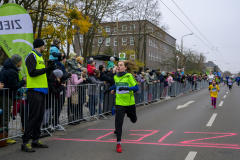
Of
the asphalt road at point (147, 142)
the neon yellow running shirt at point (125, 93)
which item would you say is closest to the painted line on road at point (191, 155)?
the asphalt road at point (147, 142)

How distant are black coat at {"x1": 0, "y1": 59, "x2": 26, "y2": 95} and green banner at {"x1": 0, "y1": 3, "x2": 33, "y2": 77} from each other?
116cm

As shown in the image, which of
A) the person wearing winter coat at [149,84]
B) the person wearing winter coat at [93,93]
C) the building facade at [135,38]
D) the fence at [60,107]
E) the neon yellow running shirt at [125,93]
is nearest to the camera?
the neon yellow running shirt at [125,93]

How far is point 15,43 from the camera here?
7.45 metres

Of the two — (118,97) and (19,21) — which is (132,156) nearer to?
(118,97)

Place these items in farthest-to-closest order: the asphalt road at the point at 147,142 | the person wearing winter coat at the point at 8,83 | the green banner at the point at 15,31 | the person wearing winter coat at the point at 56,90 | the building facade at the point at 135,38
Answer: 1. the building facade at the point at 135,38
2. the green banner at the point at 15,31
3. the person wearing winter coat at the point at 56,90
4. the person wearing winter coat at the point at 8,83
5. the asphalt road at the point at 147,142

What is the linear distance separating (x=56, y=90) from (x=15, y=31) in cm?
205

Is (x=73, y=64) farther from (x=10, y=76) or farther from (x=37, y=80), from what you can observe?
(x=37, y=80)

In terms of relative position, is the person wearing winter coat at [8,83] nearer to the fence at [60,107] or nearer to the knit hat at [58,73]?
the fence at [60,107]

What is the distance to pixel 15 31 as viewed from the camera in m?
7.48

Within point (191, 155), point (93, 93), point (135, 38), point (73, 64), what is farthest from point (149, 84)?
point (135, 38)

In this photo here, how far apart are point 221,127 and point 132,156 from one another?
403 centimetres

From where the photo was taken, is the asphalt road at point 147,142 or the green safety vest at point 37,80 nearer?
the asphalt road at point 147,142

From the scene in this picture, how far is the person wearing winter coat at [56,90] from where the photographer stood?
22.9 ft

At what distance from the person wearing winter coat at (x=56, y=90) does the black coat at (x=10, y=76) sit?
90cm
